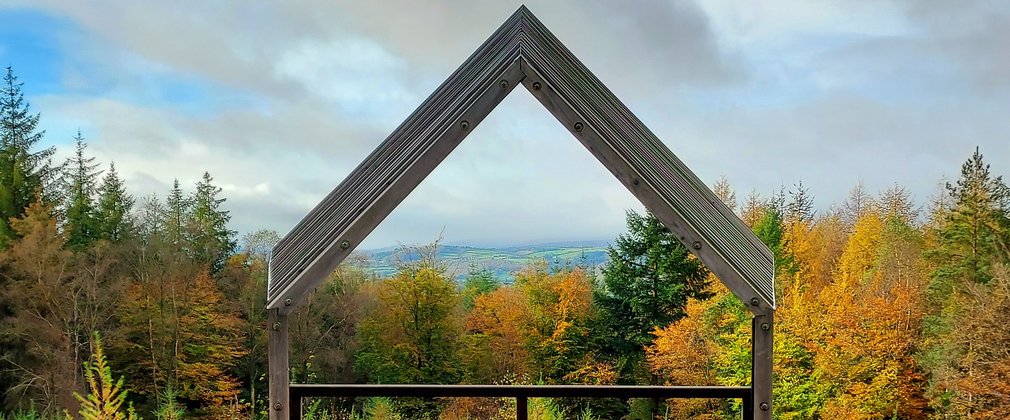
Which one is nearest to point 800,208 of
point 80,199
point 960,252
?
point 960,252

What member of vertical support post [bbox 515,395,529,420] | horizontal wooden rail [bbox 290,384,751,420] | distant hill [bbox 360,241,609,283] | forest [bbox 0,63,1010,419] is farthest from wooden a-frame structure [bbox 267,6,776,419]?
distant hill [bbox 360,241,609,283]

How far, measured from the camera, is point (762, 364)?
163 centimetres

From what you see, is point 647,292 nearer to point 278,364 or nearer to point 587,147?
point 587,147

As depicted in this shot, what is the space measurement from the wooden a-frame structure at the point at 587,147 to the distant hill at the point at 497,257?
26.0ft

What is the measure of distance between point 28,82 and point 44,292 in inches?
108

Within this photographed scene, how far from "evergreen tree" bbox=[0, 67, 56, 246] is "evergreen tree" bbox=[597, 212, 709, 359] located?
8743 mm

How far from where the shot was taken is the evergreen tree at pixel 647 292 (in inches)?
434

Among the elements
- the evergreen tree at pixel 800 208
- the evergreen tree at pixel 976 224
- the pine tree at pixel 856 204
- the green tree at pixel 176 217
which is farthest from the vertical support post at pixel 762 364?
the evergreen tree at pixel 800 208

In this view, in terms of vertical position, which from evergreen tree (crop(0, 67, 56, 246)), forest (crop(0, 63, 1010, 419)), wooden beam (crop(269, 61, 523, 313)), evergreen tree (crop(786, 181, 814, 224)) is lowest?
forest (crop(0, 63, 1010, 419))

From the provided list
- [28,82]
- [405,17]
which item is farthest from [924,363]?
[28,82]

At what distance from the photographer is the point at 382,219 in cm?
155

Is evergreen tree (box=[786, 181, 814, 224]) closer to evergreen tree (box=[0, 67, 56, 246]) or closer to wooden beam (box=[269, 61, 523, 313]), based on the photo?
wooden beam (box=[269, 61, 523, 313])

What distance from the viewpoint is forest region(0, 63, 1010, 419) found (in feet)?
27.5

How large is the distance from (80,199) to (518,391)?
30.1 feet
